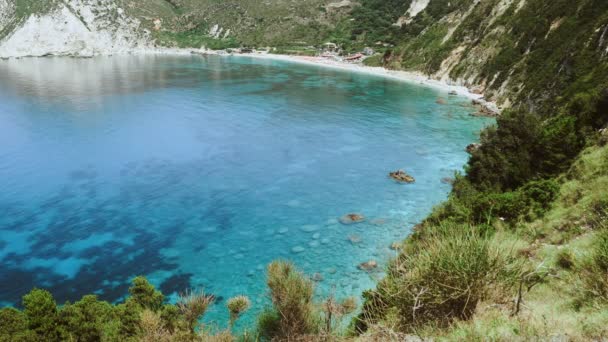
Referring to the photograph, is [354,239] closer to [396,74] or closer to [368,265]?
[368,265]

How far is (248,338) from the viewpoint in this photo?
15609 mm

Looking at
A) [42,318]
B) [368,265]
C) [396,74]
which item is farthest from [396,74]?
[42,318]

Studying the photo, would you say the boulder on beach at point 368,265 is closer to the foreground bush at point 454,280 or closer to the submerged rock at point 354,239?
the submerged rock at point 354,239

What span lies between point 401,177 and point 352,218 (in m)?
12.8

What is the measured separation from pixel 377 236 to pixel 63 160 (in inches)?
1797

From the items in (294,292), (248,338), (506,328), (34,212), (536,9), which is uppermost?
(536,9)

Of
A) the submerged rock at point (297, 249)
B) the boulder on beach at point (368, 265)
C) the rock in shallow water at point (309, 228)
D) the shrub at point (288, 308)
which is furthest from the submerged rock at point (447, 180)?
the shrub at point (288, 308)

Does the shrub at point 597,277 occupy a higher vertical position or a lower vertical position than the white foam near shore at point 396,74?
lower

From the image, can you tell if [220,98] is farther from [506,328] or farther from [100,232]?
[506,328]

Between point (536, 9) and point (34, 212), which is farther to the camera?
point (536, 9)

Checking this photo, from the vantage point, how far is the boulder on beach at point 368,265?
3145 cm

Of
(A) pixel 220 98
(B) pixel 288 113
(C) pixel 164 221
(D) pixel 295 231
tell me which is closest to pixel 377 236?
(D) pixel 295 231

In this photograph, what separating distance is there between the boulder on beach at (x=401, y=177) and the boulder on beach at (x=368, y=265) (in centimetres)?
1989

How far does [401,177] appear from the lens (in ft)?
165
